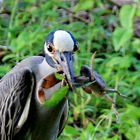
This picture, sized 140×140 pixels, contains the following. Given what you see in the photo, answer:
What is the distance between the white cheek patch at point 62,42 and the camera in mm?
3525

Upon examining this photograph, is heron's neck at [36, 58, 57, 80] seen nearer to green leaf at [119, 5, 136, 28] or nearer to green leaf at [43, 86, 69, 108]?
green leaf at [43, 86, 69, 108]

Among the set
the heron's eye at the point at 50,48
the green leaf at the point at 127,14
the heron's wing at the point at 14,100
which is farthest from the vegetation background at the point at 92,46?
the heron's eye at the point at 50,48

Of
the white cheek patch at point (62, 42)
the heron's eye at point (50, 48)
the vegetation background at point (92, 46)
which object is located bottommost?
the vegetation background at point (92, 46)

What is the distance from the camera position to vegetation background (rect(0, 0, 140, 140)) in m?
4.54

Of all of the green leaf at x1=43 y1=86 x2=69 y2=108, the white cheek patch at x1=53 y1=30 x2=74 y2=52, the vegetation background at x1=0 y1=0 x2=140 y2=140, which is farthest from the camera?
the vegetation background at x1=0 y1=0 x2=140 y2=140

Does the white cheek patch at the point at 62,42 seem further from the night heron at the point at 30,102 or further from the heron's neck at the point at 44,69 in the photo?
the heron's neck at the point at 44,69

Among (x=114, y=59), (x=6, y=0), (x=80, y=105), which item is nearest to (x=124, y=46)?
(x=114, y=59)

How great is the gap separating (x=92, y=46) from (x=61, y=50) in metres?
2.18

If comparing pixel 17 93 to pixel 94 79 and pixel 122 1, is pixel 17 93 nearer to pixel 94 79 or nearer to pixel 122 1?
pixel 94 79

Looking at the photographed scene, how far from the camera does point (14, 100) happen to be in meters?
3.74

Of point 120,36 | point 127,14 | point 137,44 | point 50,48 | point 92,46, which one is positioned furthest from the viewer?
point 92,46

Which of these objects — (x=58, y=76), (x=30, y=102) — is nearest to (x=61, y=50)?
(x=58, y=76)

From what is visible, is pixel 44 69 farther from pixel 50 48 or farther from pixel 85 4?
pixel 85 4

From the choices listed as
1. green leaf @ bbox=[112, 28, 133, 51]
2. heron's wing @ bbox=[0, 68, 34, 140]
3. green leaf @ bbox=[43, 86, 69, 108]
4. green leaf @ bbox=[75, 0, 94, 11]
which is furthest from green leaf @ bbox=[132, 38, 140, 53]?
green leaf @ bbox=[43, 86, 69, 108]
